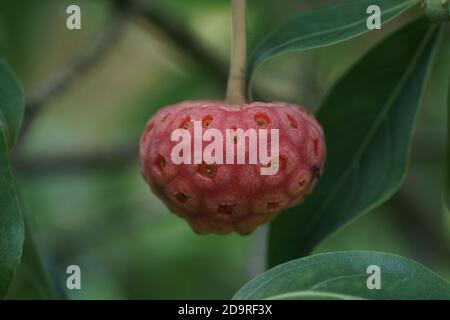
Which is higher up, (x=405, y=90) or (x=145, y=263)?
(x=405, y=90)

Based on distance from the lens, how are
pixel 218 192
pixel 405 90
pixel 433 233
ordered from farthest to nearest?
pixel 433 233
pixel 405 90
pixel 218 192

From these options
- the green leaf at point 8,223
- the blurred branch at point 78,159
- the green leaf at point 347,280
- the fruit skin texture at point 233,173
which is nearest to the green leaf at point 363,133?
the fruit skin texture at point 233,173

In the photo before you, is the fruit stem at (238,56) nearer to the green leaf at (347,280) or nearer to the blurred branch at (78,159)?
the green leaf at (347,280)

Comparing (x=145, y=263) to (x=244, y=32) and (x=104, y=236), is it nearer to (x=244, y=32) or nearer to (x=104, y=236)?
(x=104, y=236)

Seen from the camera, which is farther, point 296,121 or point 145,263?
point 145,263

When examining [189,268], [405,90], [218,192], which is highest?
[405,90]

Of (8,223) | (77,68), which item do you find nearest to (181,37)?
(77,68)

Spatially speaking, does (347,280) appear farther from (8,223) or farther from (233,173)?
(8,223)
